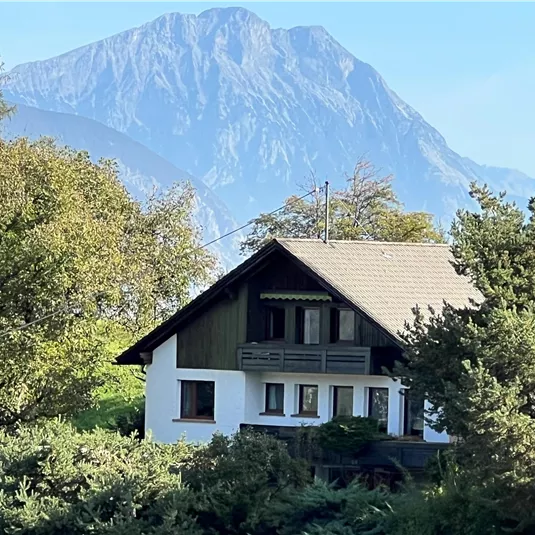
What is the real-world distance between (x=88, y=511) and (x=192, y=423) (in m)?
15.3

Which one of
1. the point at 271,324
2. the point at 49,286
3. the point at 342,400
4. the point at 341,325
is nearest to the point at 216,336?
the point at 271,324

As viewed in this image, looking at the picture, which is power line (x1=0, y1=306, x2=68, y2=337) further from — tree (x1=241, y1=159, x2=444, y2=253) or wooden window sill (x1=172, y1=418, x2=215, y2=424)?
tree (x1=241, y1=159, x2=444, y2=253)

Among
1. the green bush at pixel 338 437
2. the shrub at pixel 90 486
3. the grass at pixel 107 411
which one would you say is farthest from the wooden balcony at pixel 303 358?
the shrub at pixel 90 486

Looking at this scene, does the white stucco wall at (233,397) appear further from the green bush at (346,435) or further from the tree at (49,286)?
the tree at (49,286)

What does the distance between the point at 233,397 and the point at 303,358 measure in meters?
2.68

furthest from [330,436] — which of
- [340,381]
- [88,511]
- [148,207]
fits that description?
[148,207]

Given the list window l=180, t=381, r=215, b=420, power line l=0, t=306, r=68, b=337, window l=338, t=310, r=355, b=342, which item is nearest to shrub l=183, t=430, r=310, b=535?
power line l=0, t=306, r=68, b=337

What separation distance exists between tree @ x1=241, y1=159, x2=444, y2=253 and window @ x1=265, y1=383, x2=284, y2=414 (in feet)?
83.0

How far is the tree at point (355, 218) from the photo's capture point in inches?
2534

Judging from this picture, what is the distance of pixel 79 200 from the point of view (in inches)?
1377

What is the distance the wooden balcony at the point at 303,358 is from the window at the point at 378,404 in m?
0.92

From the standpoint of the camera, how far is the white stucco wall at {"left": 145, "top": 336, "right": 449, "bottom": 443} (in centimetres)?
3725

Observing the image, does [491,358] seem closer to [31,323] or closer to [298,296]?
[31,323]

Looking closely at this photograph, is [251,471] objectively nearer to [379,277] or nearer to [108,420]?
[379,277]
